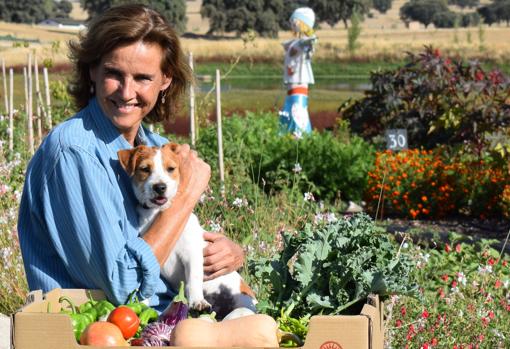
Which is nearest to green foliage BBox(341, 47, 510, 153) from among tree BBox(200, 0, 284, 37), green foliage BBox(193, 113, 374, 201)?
green foliage BBox(193, 113, 374, 201)

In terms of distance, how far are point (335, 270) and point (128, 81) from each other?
101 cm

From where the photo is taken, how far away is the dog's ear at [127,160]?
3.29 metres

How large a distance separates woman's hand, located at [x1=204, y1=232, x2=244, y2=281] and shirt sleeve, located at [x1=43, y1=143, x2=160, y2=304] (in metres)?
0.63

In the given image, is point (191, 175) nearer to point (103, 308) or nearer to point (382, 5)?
point (103, 308)

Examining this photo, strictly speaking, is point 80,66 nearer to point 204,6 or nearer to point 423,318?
point 423,318

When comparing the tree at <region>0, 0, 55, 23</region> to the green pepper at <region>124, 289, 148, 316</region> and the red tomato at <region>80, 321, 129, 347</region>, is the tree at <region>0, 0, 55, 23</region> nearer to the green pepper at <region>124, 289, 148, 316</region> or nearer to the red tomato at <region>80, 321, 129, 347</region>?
the green pepper at <region>124, 289, 148, 316</region>

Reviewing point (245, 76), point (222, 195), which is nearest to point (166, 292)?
point (222, 195)

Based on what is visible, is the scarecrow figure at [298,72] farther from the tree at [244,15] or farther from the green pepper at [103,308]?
the tree at [244,15]

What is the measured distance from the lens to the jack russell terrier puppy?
336 cm

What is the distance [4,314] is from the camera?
5855mm

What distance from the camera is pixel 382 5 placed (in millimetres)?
124938

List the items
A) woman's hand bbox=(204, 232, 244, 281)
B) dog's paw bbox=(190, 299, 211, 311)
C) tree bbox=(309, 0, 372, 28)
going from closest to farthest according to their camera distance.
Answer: dog's paw bbox=(190, 299, 211, 311) < woman's hand bbox=(204, 232, 244, 281) < tree bbox=(309, 0, 372, 28)

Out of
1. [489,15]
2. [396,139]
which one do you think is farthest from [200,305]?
[489,15]

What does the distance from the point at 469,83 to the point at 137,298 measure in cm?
931
